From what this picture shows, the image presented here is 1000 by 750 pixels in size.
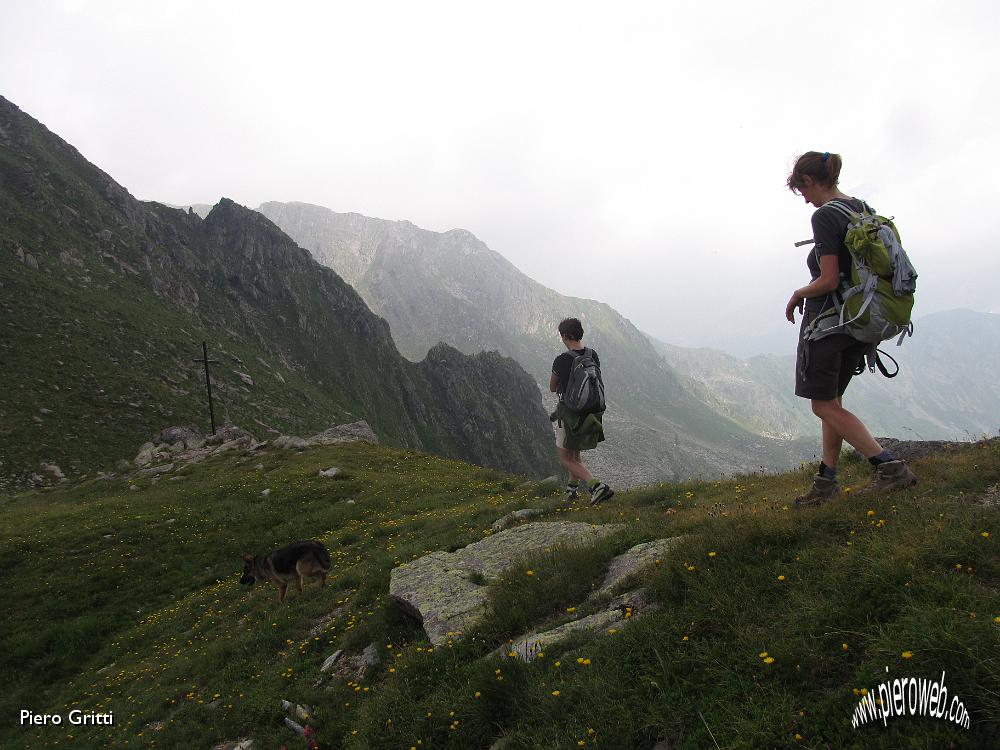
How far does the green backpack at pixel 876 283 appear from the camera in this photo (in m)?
5.77

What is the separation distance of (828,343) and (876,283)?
85 cm

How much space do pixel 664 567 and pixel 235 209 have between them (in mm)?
143587

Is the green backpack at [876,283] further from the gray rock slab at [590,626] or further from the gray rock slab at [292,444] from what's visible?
the gray rock slab at [292,444]

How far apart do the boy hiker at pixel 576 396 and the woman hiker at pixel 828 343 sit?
452cm

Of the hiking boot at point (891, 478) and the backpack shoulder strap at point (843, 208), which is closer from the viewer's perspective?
the backpack shoulder strap at point (843, 208)

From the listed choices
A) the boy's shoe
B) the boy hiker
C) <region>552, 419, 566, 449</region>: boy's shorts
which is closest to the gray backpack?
the boy hiker

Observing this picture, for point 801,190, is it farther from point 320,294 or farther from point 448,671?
point 320,294

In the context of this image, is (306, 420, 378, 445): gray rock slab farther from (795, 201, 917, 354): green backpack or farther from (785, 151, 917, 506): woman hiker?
(795, 201, 917, 354): green backpack

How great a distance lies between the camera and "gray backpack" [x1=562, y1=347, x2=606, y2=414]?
419 inches

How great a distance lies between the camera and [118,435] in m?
44.2

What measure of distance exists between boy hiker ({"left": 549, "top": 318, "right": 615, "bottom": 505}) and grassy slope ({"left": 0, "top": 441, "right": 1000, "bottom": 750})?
1.54 metres

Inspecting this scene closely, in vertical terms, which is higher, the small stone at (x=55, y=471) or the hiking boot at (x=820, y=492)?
the hiking boot at (x=820, y=492)

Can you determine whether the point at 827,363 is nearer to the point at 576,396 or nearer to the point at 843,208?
the point at 843,208

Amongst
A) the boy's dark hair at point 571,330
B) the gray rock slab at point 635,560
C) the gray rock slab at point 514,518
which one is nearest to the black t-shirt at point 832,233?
the gray rock slab at point 635,560
